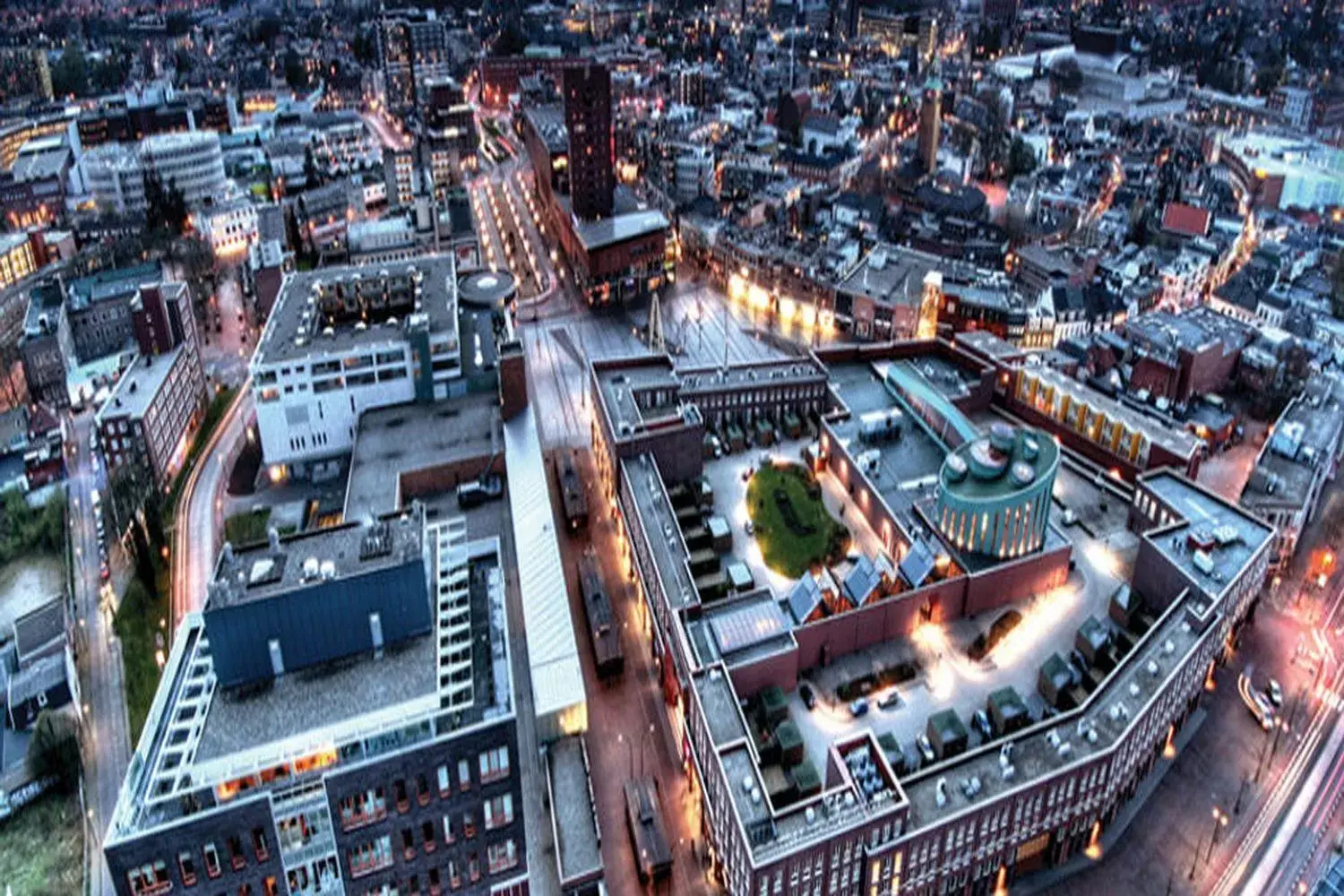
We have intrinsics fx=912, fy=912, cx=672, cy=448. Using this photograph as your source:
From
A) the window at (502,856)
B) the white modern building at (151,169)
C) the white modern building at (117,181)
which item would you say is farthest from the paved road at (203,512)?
the white modern building at (117,181)

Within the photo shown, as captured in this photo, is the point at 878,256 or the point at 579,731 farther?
the point at 878,256

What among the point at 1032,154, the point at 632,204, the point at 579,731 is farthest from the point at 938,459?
the point at 1032,154

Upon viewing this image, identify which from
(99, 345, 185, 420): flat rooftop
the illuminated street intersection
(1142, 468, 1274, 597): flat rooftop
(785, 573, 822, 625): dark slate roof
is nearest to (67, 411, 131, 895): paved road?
(99, 345, 185, 420): flat rooftop

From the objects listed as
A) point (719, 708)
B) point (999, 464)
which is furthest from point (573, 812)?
point (999, 464)

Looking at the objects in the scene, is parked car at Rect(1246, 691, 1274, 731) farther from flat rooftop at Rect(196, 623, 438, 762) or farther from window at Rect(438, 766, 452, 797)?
flat rooftop at Rect(196, 623, 438, 762)

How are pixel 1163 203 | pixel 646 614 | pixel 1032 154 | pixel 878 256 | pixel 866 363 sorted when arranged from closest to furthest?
pixel 646 614
pixel 866 363
pixel 878 256
pixel 1163 203
pixel 1032 154

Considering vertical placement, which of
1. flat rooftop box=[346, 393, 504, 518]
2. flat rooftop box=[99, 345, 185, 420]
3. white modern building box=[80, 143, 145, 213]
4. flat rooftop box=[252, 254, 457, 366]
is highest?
white modern building box=[80, 143, 145, 213]

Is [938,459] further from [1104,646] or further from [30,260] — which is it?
[30,260]
